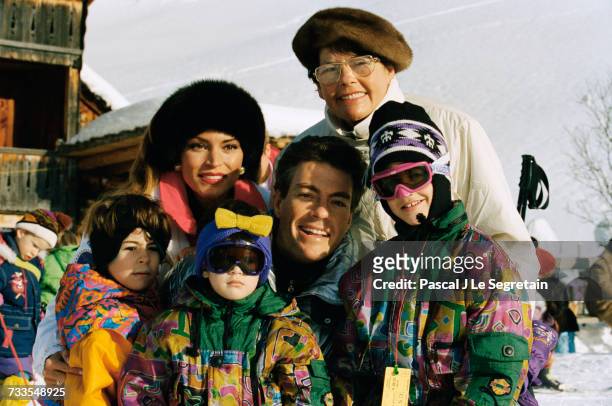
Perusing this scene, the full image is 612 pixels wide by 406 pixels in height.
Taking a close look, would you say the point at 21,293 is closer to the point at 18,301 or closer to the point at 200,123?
the point at 18,301

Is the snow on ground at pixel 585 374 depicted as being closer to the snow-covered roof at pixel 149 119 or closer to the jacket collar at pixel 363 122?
the snow-covered roof at pixel 149 119

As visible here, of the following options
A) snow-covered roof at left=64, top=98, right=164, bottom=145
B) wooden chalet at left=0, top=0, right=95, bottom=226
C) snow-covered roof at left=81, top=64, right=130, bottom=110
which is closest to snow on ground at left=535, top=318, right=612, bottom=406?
snow-covered roof at left=64, top=98, right=164, bottom=145

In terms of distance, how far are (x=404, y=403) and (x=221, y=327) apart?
2.15 ft

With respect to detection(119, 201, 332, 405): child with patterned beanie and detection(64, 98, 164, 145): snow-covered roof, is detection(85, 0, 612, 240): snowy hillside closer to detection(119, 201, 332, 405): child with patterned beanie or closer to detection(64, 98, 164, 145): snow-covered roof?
detection(64, 98, 164, 145): snow-covered roof

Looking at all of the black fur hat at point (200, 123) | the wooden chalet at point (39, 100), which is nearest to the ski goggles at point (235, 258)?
the black fur hat at point (200, 123)

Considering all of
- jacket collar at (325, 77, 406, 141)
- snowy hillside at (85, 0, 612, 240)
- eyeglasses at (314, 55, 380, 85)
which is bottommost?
jacket collar at (325, 77, 406, 141)

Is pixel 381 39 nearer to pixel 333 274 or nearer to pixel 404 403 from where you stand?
pixel 333 274

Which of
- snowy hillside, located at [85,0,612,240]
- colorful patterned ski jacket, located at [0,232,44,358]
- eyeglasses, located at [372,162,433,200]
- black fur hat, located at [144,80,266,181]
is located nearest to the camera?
eyeglasses, located at [372,162,433,200]

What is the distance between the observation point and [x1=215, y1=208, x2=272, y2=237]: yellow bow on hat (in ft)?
9.95

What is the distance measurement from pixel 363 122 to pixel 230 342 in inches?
43.1

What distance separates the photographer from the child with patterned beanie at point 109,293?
10.2ft

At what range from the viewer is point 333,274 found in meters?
3.20

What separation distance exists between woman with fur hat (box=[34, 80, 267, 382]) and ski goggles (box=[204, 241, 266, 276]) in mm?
629

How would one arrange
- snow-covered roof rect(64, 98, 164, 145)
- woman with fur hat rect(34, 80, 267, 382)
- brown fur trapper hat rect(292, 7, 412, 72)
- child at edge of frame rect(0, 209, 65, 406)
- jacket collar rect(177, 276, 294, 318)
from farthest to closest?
1. snow-covered roof rect(64, 98, 164, 145)
2. child at edge of frame rect(0, 209, 65, 406)
3. woman with fur hat rect(34, 80, 267, 382)
4. brown fur trapper hat rect(292, 7, 412, 72)
5. jacket collar rect(177, 276, 294, 318)
